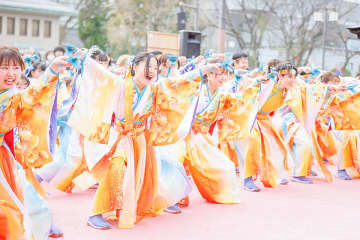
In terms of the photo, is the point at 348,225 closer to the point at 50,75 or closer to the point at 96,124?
the point at 96,124

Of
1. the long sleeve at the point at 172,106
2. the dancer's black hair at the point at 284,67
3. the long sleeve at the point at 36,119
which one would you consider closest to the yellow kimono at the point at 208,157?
the long sleeve at the point at 172,106

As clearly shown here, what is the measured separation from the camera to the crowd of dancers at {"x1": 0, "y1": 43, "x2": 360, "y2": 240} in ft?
11.8

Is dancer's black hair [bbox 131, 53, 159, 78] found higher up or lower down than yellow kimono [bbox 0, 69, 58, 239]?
higher up

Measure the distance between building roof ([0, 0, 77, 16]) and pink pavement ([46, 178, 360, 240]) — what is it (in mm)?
25718

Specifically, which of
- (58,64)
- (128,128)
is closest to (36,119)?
(58,64)

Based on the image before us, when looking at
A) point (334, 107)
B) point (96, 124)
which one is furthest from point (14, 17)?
point (96, 124)

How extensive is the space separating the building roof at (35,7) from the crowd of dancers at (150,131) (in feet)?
79.8

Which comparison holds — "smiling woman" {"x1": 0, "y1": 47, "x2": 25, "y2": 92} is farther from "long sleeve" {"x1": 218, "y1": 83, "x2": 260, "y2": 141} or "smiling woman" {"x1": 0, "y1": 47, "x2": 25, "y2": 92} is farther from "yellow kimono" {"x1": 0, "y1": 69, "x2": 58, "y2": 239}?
"long sleeve" {"x1": 218, "y1": 83, "x2": 260, "y2": 141}

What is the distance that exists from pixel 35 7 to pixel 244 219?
2768cm

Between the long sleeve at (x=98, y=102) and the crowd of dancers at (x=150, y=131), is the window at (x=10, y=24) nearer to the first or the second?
the crowd of dancers at (x=150, y=131)

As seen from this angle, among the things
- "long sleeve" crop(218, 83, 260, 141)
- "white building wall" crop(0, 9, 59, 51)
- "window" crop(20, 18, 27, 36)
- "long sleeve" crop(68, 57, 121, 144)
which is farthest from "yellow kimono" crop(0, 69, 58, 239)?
"window" crop(20, 18, 27, 36)

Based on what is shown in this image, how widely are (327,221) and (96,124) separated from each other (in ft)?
7.86

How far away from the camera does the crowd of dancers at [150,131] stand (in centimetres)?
359

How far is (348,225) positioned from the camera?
4895mm
